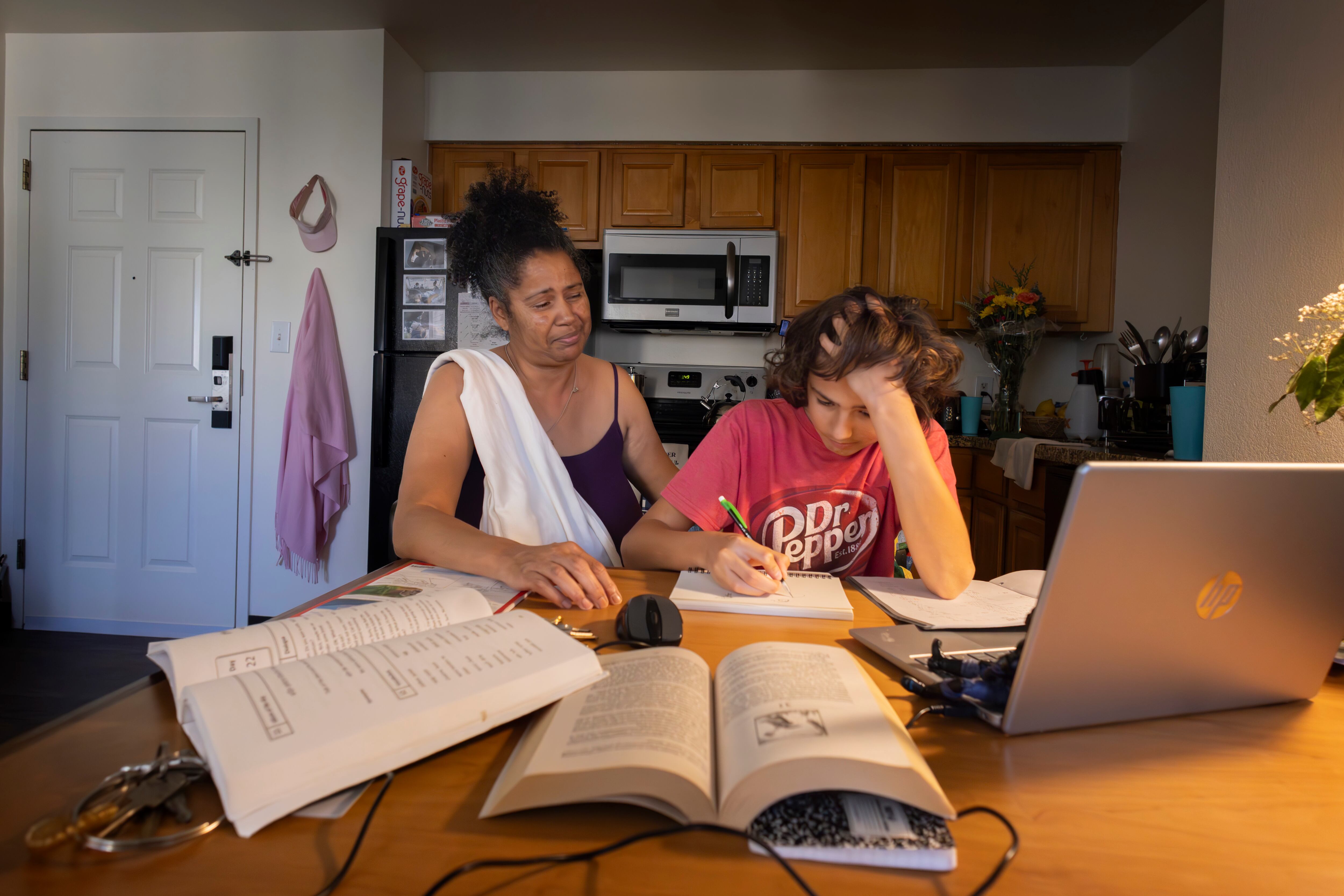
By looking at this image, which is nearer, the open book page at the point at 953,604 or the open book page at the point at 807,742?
the open book page at the point at 807,742

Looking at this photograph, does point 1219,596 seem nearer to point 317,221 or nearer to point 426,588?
point 426,588

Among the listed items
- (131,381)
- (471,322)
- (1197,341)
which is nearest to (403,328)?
(471,322)

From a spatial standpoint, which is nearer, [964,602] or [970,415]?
[964,602]

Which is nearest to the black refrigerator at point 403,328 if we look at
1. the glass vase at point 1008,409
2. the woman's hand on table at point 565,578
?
the glass vase at point 1008,409

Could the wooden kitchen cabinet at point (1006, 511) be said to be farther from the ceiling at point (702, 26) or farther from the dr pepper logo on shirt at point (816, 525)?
the ceiling at point (702, 26)

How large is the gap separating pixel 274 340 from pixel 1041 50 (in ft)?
10.9

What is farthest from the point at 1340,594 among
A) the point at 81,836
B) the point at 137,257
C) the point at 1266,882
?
the point at 137,257

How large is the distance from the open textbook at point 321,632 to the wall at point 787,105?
2.93 m

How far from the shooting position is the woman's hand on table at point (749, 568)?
0.90 m

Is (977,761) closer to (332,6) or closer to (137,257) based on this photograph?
(332,6)

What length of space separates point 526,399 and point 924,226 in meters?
2.44

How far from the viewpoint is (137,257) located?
299 centimetres

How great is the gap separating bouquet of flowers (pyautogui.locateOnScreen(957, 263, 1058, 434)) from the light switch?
2781 mm

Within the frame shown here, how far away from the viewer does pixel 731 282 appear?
123 inches
